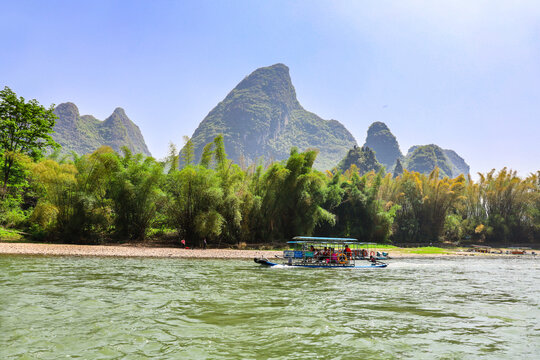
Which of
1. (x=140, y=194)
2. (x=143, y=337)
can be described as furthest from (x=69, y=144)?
(x=143, y=337)

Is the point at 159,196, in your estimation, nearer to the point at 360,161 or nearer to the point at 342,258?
the point at 342,258

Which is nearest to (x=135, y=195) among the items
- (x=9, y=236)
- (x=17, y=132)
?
(x=9, y=236)

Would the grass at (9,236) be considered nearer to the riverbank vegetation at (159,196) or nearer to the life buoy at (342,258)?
the riverbank vegetation at (159,196)

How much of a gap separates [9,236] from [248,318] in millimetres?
27631

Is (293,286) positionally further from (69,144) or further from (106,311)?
(69,144)

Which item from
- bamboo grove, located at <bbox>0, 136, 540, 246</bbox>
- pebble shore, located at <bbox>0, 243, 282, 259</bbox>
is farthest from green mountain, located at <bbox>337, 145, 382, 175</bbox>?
pebble shore, located at <bbox>0, 243, 282, 259</bbox>

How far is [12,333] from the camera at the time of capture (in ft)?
24.1

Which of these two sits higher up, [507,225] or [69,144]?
[69,144]

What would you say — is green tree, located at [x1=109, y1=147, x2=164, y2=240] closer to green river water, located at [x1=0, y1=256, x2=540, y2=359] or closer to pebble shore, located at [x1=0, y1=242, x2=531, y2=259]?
pebble shore, located at [x1=0, y1=242, x2=531, y2=259]

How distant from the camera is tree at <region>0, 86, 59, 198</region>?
31.0 meters

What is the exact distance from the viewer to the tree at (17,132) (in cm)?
3105

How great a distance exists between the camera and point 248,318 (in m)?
9.45

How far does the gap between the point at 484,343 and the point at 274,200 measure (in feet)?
93.8

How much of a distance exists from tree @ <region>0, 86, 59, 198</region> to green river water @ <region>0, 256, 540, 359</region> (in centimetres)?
1813
